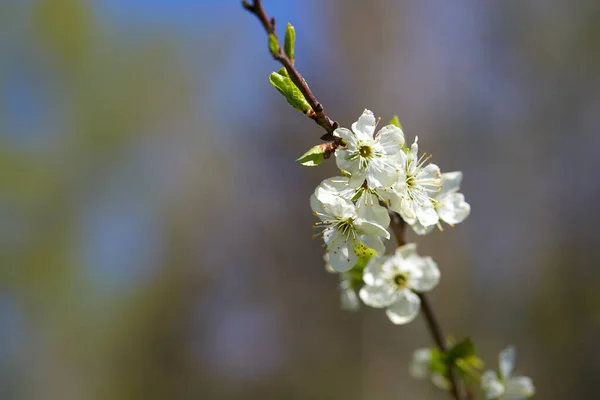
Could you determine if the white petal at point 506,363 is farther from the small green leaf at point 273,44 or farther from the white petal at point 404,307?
the small green leaf at point 273,44

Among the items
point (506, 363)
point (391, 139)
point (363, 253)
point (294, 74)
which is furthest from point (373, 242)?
point (506, 363)

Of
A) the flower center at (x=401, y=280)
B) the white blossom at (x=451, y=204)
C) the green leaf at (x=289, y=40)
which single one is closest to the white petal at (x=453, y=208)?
the white blossom at (x=451, y=204)

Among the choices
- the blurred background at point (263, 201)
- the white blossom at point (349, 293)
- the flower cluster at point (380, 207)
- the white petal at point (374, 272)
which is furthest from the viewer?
the blurred background at point (263, 201)

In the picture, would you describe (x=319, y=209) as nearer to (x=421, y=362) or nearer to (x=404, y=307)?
(x=404, y=307)

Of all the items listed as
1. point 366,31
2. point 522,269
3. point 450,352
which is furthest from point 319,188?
point 366,31

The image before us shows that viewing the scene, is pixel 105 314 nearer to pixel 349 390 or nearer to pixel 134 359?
pixel 134 359

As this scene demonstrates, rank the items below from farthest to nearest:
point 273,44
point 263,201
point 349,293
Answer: point 263,201 < point 349,293 < point 273,44
